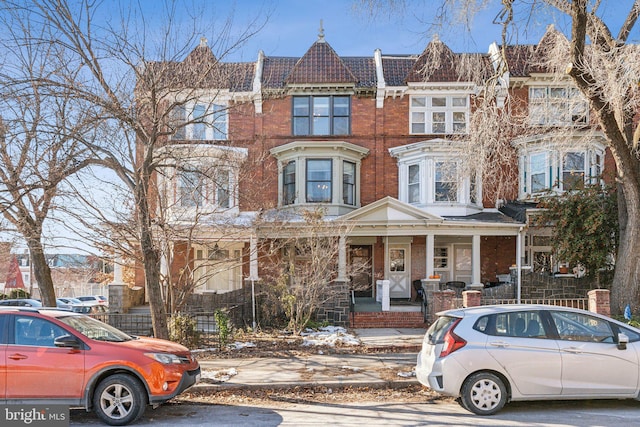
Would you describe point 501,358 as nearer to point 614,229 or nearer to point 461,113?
point 614,229

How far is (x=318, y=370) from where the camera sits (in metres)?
9.63

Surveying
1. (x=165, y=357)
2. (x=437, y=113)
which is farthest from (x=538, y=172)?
(x=165, y=357)

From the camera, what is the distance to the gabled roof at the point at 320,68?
66.7 feet

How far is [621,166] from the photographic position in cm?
1287

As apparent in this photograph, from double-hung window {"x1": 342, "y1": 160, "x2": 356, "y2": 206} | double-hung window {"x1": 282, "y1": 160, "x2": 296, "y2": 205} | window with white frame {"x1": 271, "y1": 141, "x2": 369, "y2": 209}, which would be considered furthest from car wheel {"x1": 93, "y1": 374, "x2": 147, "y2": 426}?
double-hung window {"x1": 342, "y1": 160, "x2": 356, "y2": 206}

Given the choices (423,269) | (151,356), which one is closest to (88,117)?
(151,356)

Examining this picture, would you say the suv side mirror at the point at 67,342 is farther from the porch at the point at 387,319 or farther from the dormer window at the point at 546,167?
the dormer window at the point at 546,167

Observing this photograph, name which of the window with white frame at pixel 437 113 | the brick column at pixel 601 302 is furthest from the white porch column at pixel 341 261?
the window with white frame at pixel 437 113

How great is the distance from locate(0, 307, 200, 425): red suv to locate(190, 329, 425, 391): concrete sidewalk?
5.72 feet

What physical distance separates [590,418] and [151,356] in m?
5.95

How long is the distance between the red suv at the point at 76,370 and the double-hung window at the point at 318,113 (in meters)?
14.9

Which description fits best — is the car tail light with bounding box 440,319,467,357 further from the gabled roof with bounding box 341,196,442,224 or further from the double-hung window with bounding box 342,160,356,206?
the double-hung window with bounding box 342,160,356,206

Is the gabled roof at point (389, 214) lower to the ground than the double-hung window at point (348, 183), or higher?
lower

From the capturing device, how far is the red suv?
21.3ft
